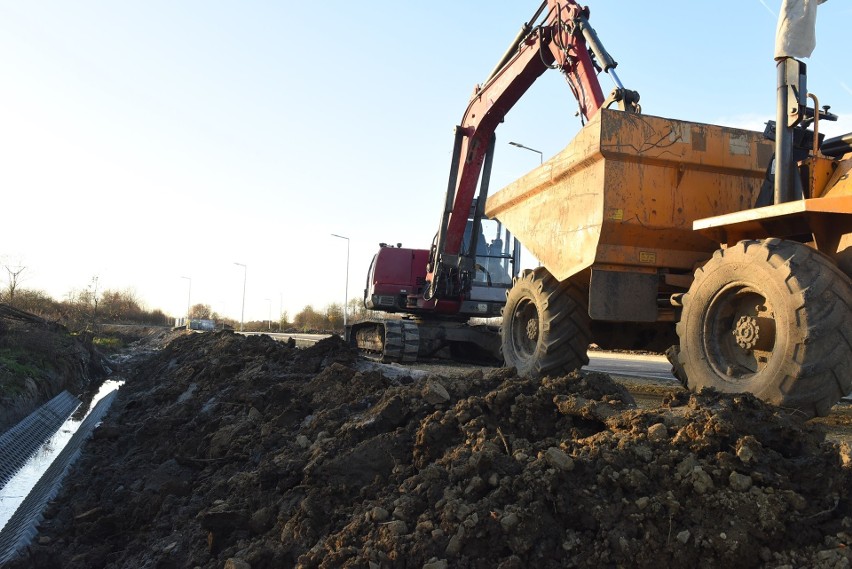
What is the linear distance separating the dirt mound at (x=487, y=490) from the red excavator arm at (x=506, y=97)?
412 centimetres

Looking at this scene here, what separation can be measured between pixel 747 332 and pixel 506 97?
614 cm

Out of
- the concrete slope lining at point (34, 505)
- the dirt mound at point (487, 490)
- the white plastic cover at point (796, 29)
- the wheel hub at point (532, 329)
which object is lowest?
the concrete slope lining at point (34, 505)

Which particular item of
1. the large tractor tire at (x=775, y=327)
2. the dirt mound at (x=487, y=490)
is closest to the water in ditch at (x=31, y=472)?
the dirt mound at (x=487, y=490)

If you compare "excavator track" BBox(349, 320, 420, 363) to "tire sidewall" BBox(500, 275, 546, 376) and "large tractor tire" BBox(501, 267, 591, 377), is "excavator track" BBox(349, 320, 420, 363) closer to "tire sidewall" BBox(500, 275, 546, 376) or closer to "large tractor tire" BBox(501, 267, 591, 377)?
"tire sidewall" BBox(500, 275, 546, 376)

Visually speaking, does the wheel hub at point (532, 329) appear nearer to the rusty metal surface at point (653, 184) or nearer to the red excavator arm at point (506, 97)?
the rusty metal surface at point (653, 184)

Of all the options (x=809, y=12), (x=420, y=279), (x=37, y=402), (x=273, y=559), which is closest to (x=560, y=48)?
(x=809, y=12)

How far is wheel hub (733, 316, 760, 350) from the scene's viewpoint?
416 cm

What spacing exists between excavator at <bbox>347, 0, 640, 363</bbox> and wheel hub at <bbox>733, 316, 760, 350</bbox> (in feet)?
13.2

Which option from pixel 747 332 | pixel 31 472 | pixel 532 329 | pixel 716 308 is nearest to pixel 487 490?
pixel 747 332

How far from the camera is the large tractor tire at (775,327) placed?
3.80 m

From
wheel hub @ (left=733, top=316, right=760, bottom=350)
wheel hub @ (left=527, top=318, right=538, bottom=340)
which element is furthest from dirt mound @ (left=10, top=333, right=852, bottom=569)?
wheel hub @ (left=527, top=318, right=538, bottom=340)

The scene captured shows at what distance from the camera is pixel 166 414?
795 centimetres

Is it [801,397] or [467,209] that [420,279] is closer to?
[467,209]

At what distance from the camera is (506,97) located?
31.0ft
